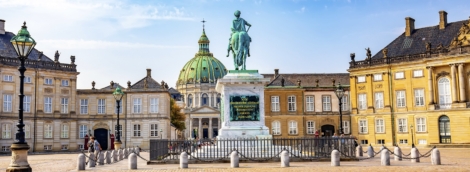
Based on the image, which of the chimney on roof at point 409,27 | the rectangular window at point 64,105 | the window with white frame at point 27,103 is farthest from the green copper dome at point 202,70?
the window with white frame at point 27,103

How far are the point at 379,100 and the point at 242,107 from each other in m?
34.6

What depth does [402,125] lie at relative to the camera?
54.8 meters

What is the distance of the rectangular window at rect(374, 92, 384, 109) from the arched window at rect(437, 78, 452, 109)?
649cm

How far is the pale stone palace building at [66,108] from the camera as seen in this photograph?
5159 centimetres

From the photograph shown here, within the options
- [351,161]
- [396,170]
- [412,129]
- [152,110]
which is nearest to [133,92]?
[152,110]

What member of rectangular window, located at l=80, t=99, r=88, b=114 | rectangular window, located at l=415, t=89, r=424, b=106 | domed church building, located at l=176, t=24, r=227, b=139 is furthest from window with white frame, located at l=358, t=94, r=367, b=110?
domed church building, located at l=176, t=24, r=227, b=139

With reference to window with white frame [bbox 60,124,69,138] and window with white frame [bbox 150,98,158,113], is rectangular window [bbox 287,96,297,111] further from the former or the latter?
window with white frame [bbox 60,124,69,138]

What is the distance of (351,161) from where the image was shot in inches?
1005

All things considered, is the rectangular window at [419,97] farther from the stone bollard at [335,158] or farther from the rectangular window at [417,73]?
the stone bollard at [335,158]

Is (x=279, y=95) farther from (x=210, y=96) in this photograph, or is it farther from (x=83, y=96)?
(x=210, y=96)

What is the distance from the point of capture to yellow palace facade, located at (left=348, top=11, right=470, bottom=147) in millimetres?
49875

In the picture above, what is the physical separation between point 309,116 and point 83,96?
26.8 m

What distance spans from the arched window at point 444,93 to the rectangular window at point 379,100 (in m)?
6.49

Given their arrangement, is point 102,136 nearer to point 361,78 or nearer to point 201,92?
point 361,78
